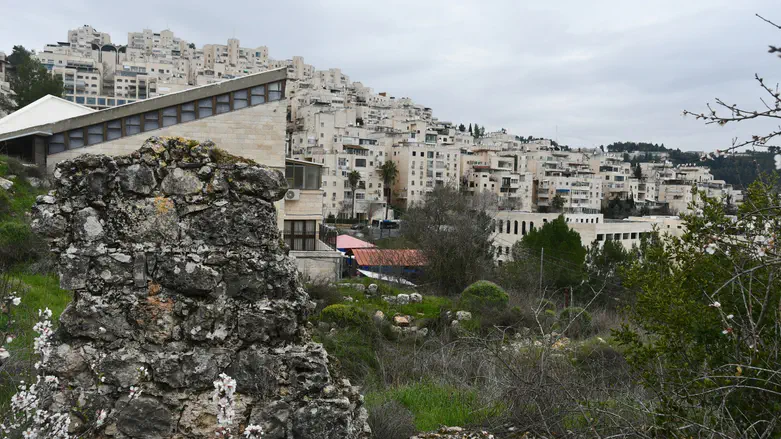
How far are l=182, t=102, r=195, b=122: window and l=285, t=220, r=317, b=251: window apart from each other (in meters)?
4.94

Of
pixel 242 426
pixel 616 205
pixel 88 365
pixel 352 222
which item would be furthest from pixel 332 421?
pixel 616 205

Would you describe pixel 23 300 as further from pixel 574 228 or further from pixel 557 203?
pixel 557 203

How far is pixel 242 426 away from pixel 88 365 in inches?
43.7

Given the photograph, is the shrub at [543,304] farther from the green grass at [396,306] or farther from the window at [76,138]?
the window at [76,138]

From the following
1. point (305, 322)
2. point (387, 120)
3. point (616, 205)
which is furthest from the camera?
point (387, 120)

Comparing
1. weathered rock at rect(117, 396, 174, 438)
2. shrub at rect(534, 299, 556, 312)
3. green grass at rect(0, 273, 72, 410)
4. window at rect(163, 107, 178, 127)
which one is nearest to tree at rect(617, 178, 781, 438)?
shrub at rect(534, 299, 556, 312)

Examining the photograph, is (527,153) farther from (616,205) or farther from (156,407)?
(156,407)

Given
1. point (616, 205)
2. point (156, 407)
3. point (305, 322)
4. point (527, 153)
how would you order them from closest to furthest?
point (156, 407) < point (305, 322) < point (616, 205) < point (527, 153)

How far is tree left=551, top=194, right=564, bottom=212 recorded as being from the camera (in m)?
73.1

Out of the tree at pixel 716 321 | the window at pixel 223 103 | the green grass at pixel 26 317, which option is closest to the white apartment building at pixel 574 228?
the window at pixel 223 103

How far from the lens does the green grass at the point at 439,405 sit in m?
5.37

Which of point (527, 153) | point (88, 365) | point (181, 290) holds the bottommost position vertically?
point (88, 365)

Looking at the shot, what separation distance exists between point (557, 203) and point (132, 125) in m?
64.3

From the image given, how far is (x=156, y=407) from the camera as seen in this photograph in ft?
11.8
